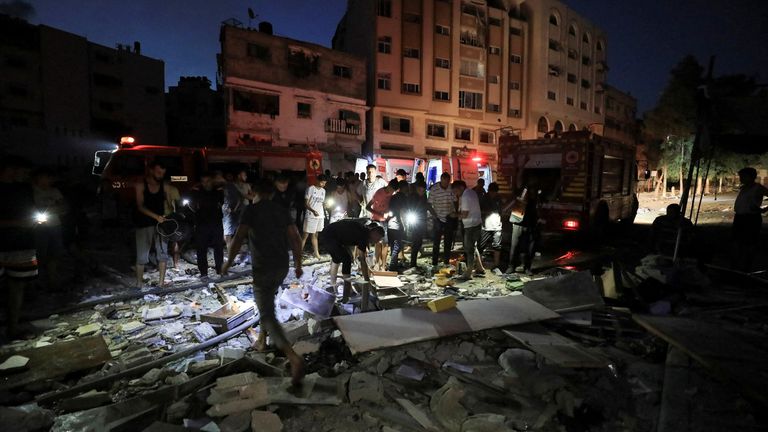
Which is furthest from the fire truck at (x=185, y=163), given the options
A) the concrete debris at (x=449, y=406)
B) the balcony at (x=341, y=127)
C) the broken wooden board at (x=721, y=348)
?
the balcony at (x=341, y=127)

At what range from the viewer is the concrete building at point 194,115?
119ft

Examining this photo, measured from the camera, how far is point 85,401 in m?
3.11

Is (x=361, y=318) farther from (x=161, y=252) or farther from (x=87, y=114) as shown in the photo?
(x=87, y=114)

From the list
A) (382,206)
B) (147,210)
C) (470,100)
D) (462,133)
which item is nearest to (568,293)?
(382,206)

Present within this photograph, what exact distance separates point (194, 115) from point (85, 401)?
39247 millimetres

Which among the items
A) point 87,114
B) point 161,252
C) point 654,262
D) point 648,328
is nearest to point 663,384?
point 648,328

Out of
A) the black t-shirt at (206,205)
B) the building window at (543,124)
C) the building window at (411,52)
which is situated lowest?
the black t-shirt at (206,205)

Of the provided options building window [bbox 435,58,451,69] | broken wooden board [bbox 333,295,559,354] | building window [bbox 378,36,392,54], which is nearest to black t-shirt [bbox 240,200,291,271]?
broken wooden board [bbox 333,295,559,354]

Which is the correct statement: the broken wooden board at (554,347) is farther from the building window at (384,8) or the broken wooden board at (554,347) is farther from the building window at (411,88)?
the building window at (384,8)

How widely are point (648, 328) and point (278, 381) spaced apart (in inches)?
156

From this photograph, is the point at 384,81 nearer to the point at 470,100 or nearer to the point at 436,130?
the point at 436,130

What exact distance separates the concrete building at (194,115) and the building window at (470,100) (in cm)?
2202

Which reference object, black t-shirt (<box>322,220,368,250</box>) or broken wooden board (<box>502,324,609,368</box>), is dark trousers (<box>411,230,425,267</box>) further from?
broken wooden board (<box>502,324,609,368</box>)

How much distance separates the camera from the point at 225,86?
20.6 meters
